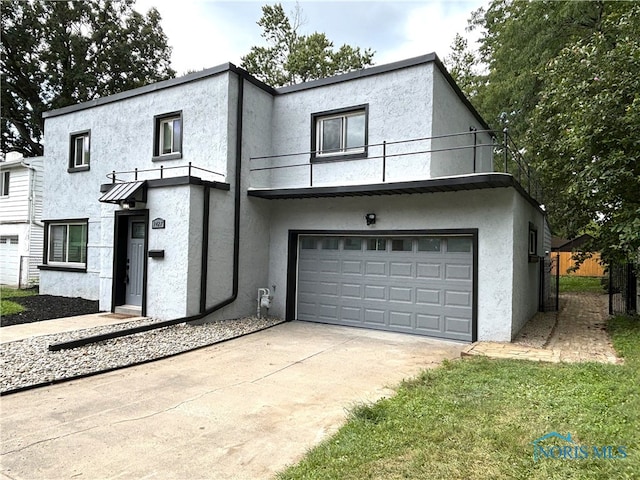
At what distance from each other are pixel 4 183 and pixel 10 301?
28.5 ft

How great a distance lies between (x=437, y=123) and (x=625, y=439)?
725cm

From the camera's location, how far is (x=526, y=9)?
15133 mm

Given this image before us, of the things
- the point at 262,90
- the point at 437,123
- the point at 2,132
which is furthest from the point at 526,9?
the point at 2,132

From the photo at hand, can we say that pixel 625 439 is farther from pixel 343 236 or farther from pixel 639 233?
pixel 343 236

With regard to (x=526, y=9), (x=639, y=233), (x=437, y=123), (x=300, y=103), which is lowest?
(x=639, y=233)

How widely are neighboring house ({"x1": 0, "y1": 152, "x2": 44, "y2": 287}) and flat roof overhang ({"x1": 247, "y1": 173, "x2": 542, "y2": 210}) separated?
1085 centimetres

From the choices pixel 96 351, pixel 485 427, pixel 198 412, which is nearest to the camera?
pixel 485 427

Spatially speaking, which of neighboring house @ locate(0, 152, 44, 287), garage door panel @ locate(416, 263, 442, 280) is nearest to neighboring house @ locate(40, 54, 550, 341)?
garage door panel @ locate(416, 263, 442, 280)

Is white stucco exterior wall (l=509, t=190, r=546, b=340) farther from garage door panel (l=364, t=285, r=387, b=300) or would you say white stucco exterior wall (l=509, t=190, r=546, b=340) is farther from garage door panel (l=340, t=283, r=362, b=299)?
garage door panel (l=340, t=283, r=362, b=299)

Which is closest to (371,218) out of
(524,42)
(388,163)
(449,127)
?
(388,163)

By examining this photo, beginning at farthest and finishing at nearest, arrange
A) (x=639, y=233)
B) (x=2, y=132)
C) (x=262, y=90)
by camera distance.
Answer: (x=2, y=132) → (x=262, y=90) → (x=639, y=233)

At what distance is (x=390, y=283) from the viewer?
9352mm

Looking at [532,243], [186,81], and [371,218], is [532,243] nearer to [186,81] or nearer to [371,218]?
[371,218]

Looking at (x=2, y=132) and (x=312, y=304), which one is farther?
(x=2, y=132)
